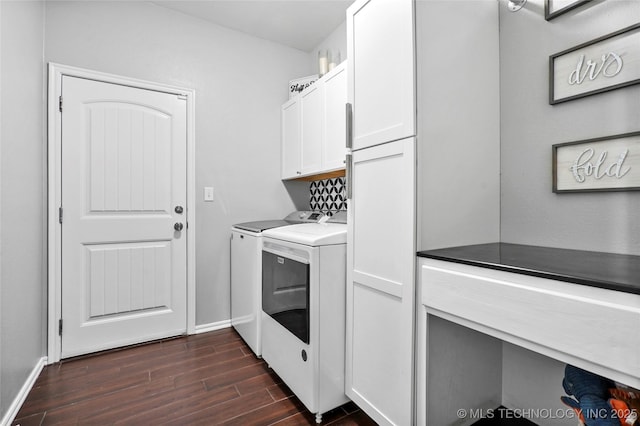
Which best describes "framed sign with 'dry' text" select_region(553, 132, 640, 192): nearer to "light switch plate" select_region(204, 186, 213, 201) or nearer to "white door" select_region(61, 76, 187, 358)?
"light switch plate" select_region(204, 186, 213, 201)

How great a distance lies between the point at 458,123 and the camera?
4.19ft

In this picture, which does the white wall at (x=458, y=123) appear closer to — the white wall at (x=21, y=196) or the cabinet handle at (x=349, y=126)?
the cabinet handle at (x=349, y=126)

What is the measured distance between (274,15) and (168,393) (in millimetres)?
2817

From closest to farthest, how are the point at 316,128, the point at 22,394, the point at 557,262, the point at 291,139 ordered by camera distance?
1. the point at 557,262
2. the point at 22,394
3. the point at 316,128
4. the point at 291,139

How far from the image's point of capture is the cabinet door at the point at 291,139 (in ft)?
8.80

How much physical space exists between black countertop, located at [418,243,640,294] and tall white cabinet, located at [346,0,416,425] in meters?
0.21

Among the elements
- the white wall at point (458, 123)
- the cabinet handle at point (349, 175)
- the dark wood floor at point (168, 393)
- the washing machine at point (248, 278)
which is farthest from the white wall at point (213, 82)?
the white wall at point (458, 123)

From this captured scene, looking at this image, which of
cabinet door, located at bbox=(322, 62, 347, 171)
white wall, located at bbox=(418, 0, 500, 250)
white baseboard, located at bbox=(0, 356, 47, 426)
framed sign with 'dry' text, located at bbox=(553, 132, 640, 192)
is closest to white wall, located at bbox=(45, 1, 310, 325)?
cabinet door, located at bbox=(322, 62, 347, 171)

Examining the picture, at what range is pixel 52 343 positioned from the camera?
2051mm

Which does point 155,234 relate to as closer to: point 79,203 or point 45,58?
point 79,203

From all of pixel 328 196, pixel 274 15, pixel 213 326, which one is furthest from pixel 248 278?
pixel 274 15

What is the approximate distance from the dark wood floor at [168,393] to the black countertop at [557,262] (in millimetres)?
1002

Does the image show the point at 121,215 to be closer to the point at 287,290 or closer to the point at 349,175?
the point at 287,290

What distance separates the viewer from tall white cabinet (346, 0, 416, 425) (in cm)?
119
